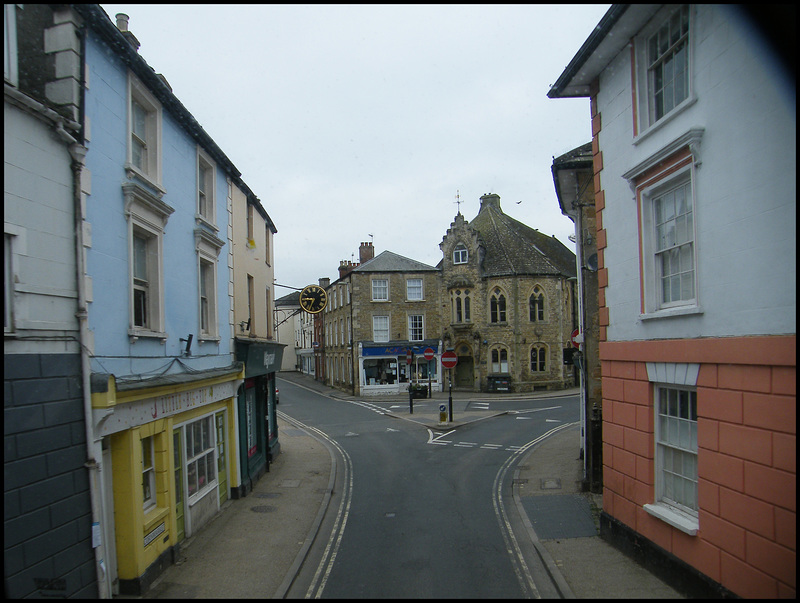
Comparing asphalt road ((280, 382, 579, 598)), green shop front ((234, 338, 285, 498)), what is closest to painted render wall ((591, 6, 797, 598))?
asphalt road ((280, 382, 579, 598))

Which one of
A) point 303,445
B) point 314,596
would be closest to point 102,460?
point 314,596

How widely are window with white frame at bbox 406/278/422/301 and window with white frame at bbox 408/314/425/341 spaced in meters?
1.29

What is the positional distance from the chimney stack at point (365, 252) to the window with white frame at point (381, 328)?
7568mm

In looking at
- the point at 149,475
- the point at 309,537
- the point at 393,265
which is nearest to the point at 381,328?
the point at 393,265

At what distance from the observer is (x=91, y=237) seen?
7.40 meters

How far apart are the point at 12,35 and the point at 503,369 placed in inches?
1426

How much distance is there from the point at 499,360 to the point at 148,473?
32685 mm

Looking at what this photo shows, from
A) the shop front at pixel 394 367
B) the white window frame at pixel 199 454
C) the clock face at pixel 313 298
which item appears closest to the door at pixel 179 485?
the white window frame at pixel 199 454

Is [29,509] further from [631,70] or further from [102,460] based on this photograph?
[631,70]

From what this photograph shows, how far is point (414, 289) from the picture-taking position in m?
40.9

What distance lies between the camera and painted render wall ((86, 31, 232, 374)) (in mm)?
7562

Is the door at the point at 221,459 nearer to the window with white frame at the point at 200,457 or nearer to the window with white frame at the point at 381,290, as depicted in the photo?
the window with white frame at the point at 200,457

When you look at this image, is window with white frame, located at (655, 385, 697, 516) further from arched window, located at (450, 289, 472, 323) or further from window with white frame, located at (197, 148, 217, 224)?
arched window, located at (450, 289, 472, 323)

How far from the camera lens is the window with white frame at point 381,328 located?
4047cm
